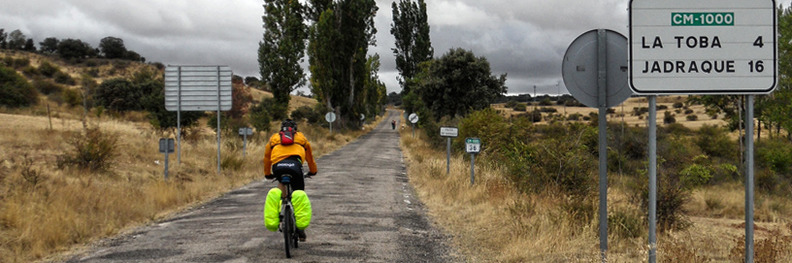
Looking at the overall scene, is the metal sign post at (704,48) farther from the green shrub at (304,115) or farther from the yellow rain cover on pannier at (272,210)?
the green shrub at (304,115)

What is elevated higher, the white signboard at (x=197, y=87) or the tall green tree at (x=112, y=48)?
the tall green tree at (x=112, y=48)

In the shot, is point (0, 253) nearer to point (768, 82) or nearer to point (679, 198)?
point (768, 82)

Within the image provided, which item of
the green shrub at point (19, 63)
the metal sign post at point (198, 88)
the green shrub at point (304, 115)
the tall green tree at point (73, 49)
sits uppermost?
the tall green tree at point (73, 49)

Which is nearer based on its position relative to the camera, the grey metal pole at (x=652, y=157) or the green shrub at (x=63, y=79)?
the grey metal pole at (x=652, y=157)

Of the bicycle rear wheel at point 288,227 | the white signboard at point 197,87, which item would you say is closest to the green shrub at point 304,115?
the white signboard at point 197,87

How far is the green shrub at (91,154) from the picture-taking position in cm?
1486

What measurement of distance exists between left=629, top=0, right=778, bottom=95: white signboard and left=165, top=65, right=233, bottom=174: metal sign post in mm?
14013

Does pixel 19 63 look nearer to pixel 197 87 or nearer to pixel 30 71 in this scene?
pixel 30 71

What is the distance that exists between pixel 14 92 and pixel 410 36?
107 feet

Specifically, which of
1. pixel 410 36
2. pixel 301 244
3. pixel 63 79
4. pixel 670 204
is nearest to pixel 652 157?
pixel 301 244

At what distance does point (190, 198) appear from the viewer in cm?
1230

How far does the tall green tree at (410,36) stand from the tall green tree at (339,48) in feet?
20.6

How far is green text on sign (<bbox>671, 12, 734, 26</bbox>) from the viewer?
3.98 m

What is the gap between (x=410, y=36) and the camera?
183ft
